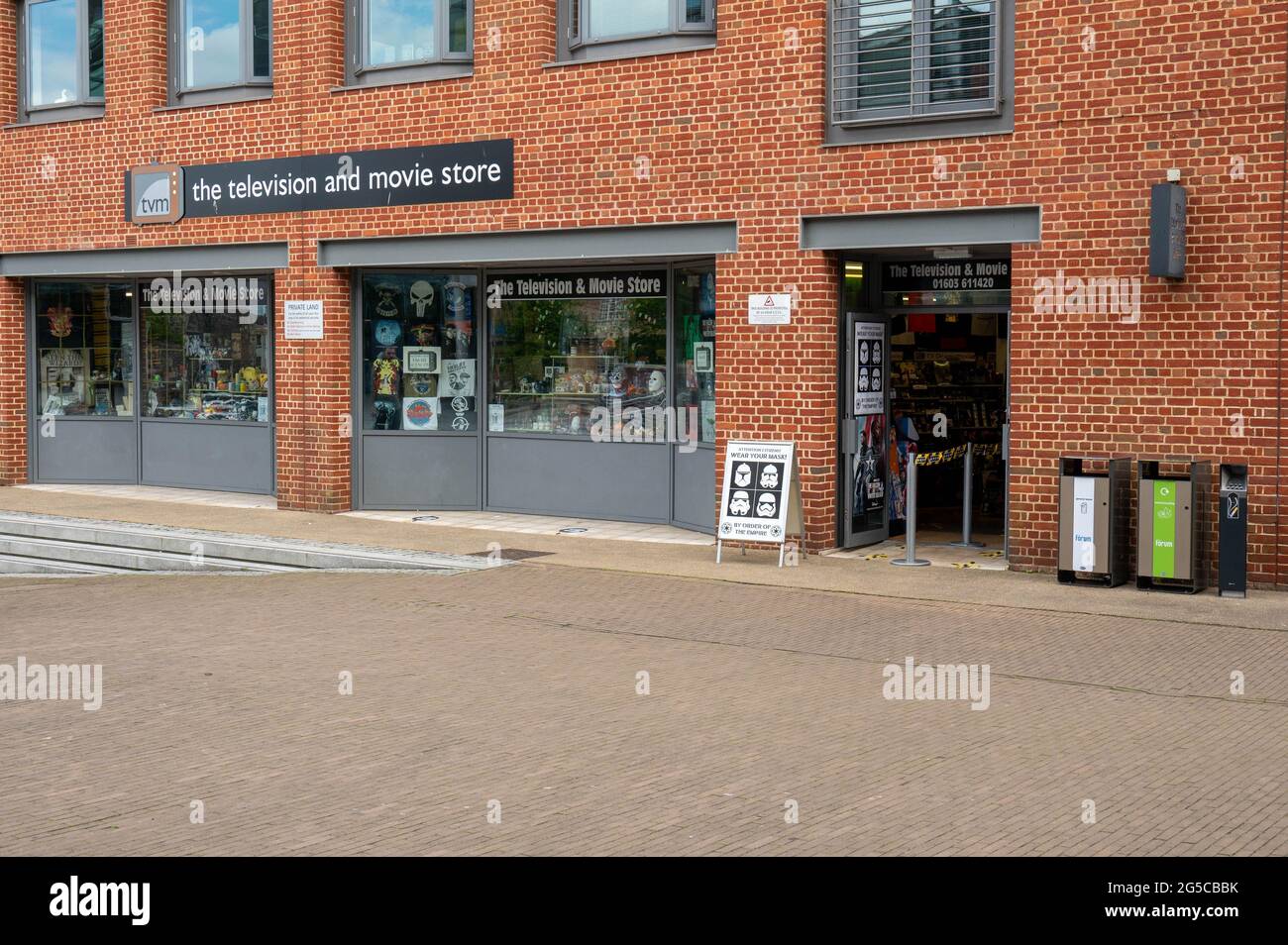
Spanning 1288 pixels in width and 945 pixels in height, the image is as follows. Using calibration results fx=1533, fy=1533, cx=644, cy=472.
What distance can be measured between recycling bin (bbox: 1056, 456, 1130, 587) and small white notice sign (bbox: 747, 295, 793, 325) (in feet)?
10.1

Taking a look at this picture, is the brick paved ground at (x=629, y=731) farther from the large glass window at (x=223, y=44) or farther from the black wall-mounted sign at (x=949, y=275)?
the large glass window at (x=223, y=44)

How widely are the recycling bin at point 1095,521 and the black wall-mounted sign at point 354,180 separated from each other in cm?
683

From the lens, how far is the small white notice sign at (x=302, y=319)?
1778cm

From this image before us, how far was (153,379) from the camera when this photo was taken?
20484 mm

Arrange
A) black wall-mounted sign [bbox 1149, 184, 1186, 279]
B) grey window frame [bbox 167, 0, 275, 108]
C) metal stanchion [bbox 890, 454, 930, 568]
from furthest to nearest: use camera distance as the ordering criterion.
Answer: grey window frame [bbox 167, 0, 275, 108], metal stanchion [bbox 890, 454, 930, 568], black wall-mounted sign [bbox 1149, 184, 1186, 279]

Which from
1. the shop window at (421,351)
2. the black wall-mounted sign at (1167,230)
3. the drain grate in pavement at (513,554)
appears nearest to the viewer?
the black wall-mounted sign at (1167,230)

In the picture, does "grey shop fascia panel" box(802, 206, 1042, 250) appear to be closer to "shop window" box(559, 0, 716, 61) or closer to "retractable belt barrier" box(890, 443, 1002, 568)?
"retractable belt barrier" box(890, 443, 1002, 568)

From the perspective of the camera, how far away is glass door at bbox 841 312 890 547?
581 inches

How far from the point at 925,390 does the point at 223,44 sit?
30.9 feet

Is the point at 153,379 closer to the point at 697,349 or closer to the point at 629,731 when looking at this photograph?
the point at 697,349

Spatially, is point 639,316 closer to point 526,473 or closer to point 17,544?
point 526,473

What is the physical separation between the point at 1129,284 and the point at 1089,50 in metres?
1.99

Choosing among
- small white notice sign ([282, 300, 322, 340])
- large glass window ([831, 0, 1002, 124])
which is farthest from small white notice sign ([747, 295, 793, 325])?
small white notice sign ([282, 300, 322, 340])

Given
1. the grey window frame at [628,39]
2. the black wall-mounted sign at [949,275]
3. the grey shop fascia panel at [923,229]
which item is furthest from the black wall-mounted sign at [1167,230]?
the grey window frame at [628,39]
